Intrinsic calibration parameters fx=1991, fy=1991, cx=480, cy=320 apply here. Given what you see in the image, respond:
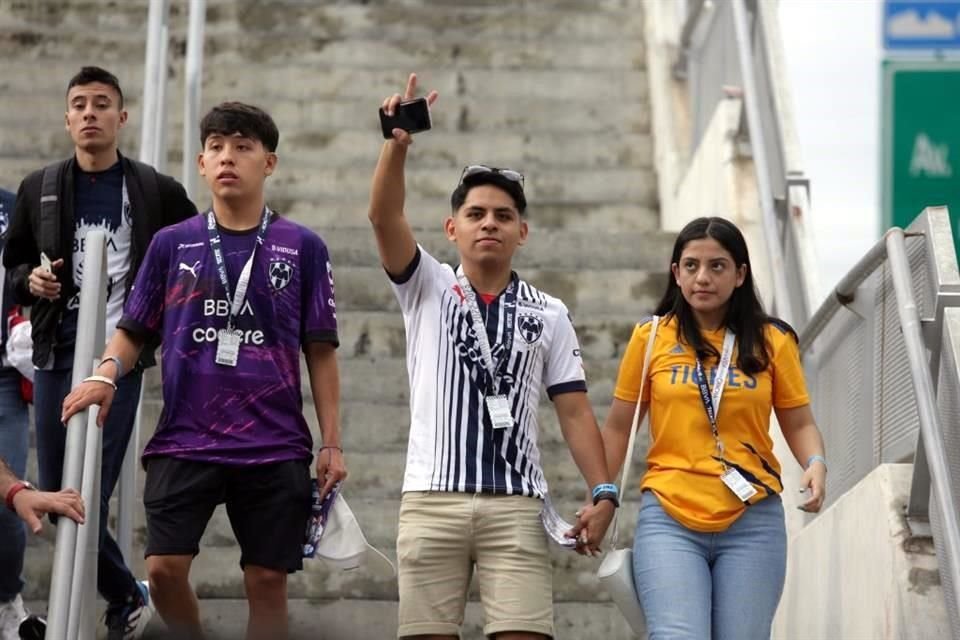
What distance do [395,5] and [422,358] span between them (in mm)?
7517

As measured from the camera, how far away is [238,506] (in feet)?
18.1

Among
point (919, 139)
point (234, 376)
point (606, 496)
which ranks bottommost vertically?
point (606, 496)

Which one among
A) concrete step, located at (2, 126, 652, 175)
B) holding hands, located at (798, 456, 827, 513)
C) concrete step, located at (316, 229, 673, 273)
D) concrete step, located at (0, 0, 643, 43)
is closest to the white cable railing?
concrete step, located at (316, 229, 673, 273)

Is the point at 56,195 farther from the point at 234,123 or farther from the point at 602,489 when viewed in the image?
the point at 602,489

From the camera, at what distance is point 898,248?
5.84 m

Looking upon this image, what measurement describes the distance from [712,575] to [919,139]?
11.0ft

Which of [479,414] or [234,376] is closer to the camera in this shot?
[479,414]

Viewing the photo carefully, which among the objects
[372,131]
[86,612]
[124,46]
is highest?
[124,46]

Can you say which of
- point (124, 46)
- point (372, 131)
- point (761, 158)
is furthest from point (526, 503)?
point (124, 46)

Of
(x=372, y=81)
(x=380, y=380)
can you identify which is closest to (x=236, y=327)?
(x=380, y=380)

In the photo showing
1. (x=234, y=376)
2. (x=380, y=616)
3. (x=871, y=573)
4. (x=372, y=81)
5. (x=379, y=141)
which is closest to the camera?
(x=234, y=376)

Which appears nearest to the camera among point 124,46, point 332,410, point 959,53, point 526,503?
point 526,503

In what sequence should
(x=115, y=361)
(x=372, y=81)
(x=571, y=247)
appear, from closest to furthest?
A: (x=115, y=361)
(x=571, y=247)
(x=372, y=81)

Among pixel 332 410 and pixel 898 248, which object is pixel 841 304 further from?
pixel 332 410
